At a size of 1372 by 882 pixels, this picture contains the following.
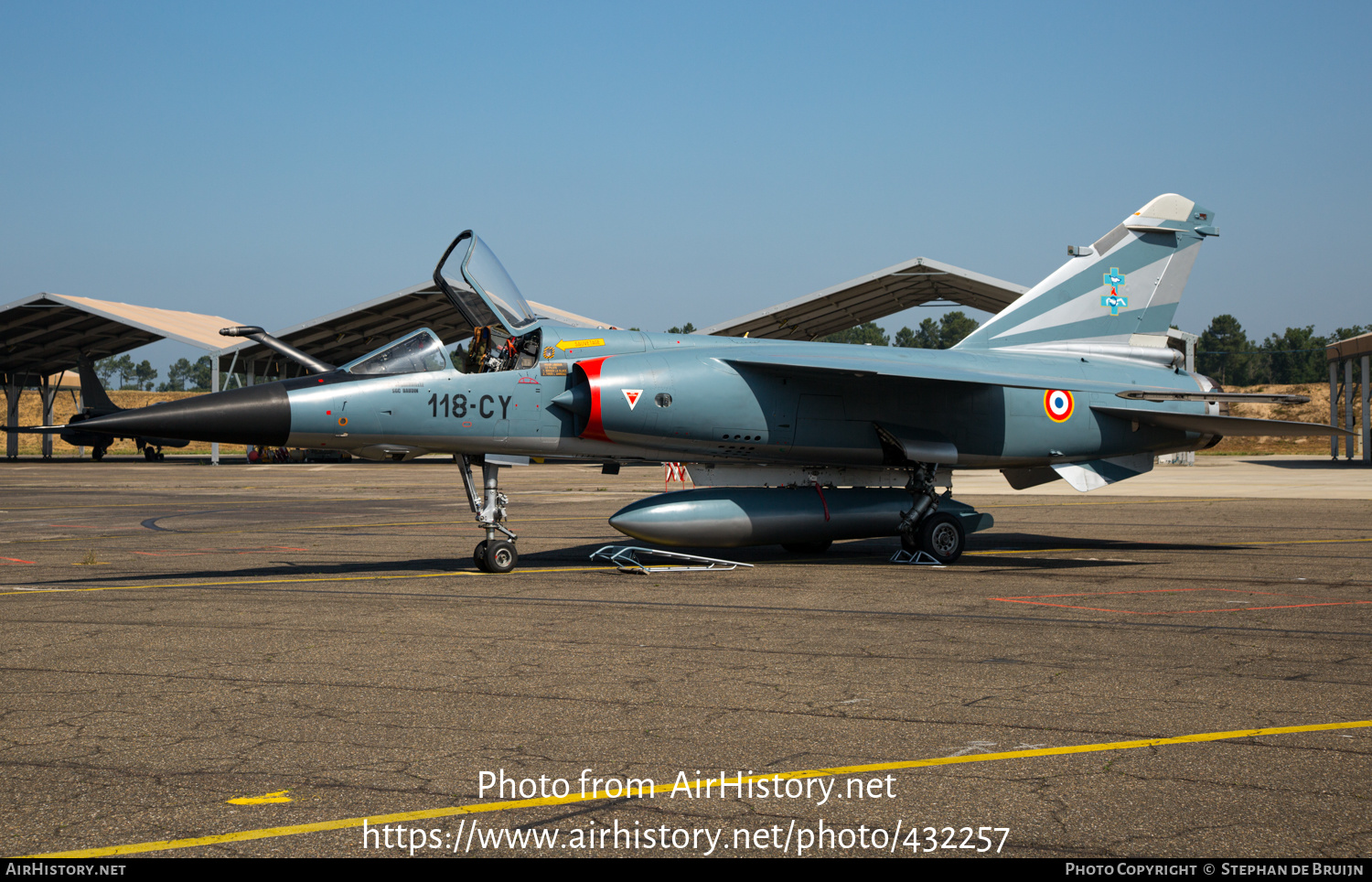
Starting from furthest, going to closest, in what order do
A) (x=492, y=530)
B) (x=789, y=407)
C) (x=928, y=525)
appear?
(x=928, y=525), (x=789, y=407), (x=492, y=530)

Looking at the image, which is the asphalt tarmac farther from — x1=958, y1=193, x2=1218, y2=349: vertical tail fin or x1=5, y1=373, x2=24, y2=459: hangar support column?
x1=5, y1=373, x2=24, y2=459: hangar support column

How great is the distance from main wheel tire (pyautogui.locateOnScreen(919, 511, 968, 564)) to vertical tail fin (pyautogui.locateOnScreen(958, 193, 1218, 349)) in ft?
11.7

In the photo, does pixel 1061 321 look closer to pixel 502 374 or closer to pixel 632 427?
pixel 632 427

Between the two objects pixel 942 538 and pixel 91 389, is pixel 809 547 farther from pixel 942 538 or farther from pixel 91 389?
pixel 91 389

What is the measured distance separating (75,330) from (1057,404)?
51.2 meters

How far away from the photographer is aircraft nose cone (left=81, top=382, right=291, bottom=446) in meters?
9.92

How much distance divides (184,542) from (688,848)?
45.4ft

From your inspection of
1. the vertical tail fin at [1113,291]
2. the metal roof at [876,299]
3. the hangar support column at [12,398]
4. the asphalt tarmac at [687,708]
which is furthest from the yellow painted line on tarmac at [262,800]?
the hangar support column at [12,398]

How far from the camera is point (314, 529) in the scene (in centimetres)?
1773

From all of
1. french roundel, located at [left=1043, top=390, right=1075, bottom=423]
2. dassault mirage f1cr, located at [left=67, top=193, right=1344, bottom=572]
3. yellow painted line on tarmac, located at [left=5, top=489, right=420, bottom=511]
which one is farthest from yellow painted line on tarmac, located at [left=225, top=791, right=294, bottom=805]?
yellow painted line on tarmac, located at [left=5, top=489, right=420, bottom=511]

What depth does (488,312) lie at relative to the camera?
12.4 meters

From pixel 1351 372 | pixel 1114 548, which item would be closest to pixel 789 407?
pixel 1114 548

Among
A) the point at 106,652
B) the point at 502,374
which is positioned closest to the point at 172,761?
the point at 106,652

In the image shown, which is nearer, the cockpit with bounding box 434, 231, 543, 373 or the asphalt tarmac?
the asphalt tarmac
